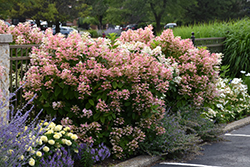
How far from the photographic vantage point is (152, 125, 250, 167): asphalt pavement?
5113 millimetres

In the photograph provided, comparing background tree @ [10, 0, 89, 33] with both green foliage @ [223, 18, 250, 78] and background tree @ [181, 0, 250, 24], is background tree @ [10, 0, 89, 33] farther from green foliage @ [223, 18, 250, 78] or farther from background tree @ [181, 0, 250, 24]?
green foliage @ [223, 18, 250, 78]

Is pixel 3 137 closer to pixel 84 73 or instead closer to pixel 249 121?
pixel 84 73

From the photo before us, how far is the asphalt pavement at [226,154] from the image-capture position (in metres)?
5.11

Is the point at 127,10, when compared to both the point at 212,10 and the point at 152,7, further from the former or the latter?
the point at 212,10

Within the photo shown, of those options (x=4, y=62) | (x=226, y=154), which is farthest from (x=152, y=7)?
(x=4, y=62)

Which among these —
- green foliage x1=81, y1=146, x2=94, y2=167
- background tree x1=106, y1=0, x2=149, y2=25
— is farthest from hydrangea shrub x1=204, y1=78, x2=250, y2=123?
background tree x1=106, y1=0, x2=149, y2=25

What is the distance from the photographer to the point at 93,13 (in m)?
51.4

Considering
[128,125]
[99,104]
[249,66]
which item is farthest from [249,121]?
[99,104]

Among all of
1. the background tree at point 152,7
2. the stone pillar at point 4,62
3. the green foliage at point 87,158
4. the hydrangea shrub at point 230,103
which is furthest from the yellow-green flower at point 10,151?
the background tree at point 152,7

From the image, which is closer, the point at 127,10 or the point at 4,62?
the point at 4,62

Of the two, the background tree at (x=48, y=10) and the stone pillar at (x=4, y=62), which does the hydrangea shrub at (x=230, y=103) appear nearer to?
the stone pillar at (x=4, y=62)

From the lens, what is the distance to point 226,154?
5555mm

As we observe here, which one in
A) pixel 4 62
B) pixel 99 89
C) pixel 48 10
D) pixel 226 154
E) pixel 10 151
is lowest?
pixel 226 154

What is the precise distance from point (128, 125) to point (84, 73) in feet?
3.52
